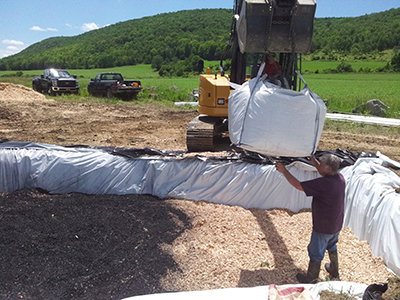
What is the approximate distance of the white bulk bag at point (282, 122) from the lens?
3.65 m

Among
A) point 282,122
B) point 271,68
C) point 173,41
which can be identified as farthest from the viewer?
point 173,41

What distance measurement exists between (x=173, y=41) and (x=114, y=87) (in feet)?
222

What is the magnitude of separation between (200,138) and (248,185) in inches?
96.8

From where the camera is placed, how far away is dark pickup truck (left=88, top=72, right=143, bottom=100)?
59.1ft

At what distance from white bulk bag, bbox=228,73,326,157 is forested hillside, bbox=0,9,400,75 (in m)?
37.4

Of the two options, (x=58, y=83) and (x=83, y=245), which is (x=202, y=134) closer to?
(x=83, y=245)

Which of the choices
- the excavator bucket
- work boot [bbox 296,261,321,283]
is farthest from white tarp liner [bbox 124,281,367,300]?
the excavator bucket

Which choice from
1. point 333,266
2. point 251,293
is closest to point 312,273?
point 333,266

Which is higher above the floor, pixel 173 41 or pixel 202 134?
pixel 173 41

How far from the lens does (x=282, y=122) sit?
3.68m

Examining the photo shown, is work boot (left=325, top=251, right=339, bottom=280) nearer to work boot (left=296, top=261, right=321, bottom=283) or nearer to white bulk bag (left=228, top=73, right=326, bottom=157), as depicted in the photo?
work boot (left=296, top=261, right=321, bottom=283)

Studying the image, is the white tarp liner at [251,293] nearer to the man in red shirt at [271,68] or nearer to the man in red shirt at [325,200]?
the man in red shirt at [325,200]

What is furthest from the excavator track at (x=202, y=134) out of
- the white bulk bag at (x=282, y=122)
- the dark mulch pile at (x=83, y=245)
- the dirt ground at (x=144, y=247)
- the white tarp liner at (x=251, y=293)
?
the white tarp liner at (x=251, y=293)

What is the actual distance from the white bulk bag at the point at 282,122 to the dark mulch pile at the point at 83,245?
171 centimetres
